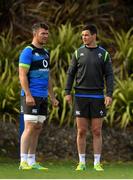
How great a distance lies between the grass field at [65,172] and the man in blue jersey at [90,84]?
305mm

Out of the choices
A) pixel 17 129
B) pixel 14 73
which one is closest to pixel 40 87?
pixel 17 129

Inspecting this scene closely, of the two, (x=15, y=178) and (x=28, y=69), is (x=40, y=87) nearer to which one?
(x=28, y=69)

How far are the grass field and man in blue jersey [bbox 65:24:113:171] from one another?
30 centimetres

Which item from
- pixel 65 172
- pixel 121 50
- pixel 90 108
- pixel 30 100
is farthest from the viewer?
pixel 121 50

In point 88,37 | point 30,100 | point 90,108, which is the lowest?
point 90,108

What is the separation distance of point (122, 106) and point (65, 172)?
3.24 m

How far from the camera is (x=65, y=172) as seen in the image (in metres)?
10.0

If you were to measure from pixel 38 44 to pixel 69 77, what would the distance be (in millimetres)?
599

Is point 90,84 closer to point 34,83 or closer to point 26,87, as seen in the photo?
point 34,83

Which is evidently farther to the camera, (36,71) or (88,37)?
(88,37)

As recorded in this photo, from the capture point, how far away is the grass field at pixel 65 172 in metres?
9.35

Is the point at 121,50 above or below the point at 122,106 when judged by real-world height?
above

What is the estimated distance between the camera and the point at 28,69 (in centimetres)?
1003

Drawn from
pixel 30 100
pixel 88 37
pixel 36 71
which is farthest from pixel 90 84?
pixel 30 100
